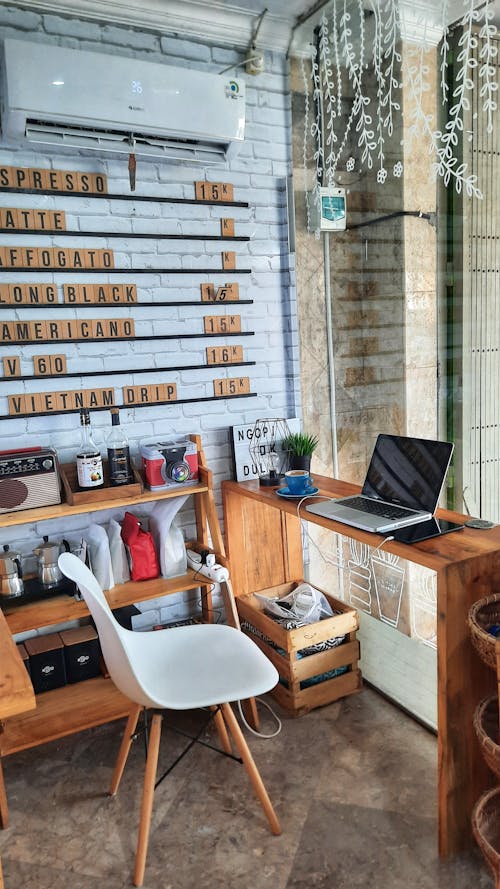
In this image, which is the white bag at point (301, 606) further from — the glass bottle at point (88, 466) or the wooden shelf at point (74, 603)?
the glass bottle at point (88, 466)

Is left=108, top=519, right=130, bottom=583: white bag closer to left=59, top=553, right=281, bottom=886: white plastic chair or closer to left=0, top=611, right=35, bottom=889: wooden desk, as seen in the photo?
left=59, top=553, right=281, bottom=886: white plastic chair

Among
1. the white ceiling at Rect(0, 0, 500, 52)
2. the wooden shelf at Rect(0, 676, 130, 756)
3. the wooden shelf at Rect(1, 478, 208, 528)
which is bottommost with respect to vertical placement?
the wooden shelf at Rect(0, 676, 130, 756)

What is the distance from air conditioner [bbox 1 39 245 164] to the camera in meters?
2.02

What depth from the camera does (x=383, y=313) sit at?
2.57 metres

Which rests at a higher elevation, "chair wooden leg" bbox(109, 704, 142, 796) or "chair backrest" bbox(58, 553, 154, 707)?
"chair backrest" bbox(58, 553, 154, 707)

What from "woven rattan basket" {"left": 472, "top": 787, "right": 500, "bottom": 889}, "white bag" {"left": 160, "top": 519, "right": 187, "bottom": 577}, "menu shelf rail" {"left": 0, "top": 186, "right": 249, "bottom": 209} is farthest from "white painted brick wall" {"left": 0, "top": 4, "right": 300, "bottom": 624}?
"woven rattan basket" {"left": 472, "top": 787, "right": 500, "bottom": 889}

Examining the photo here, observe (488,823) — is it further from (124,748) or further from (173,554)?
(173,554)

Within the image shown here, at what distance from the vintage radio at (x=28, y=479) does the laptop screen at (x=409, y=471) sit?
106cm

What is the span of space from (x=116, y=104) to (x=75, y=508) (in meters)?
1.34

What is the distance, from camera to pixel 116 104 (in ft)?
7.04

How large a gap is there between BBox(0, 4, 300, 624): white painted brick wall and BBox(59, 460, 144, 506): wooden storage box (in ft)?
0.30

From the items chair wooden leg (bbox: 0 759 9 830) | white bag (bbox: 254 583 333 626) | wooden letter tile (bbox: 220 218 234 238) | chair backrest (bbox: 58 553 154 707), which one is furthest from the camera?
wooden letter tile (bbox: 220 218 234 238)

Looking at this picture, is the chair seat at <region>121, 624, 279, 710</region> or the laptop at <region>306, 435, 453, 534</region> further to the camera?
the laptop at <region>306, 435, 453, 534</region>

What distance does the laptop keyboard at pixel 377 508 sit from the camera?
6.39 ft
